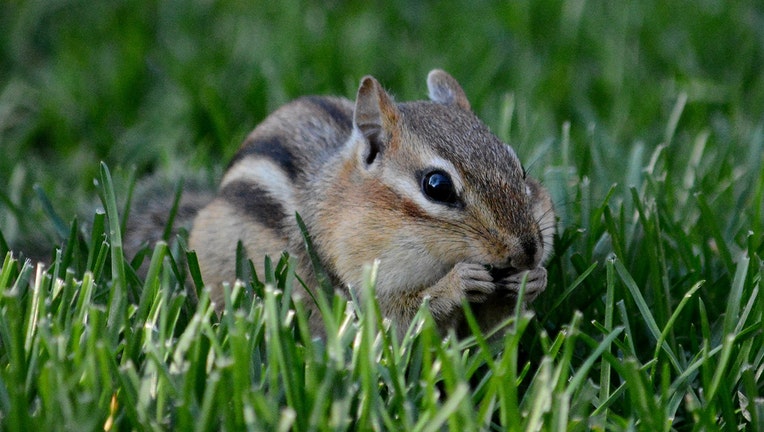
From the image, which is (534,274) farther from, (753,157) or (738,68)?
(738,68)

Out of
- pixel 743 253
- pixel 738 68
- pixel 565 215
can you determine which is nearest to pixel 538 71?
pixel 738 68

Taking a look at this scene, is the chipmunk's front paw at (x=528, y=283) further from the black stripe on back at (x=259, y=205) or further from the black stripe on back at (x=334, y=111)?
the black stripe on back at (x=334, y=111)

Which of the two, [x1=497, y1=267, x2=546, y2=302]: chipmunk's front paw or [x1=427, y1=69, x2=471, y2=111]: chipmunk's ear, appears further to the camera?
[x1=427, y1=69, x2=471, y2=111]: chipmunk's ear

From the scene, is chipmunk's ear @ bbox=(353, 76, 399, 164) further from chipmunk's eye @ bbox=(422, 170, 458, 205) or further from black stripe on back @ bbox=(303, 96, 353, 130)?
black stripe on back @ bbox=(303, 96, 353, 130)

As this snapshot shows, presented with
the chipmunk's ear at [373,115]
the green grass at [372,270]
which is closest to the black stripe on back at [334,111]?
the chipmunk's ear at [373,115]

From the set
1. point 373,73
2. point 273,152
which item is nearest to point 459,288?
point 273,152

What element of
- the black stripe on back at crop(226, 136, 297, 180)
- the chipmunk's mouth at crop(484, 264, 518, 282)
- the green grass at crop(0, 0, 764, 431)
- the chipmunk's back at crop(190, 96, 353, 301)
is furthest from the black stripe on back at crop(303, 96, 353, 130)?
the chipmunk's mouth at crop(484, 264, 518, 282)

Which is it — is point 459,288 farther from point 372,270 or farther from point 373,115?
point 373,115
